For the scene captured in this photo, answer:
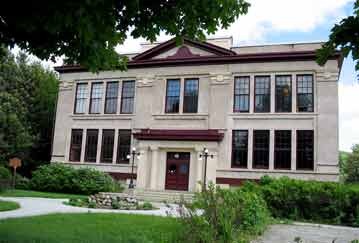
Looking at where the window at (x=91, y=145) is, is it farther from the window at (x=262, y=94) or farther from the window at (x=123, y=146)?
the window at (x=262, y=94)

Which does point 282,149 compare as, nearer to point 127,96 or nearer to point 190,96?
point 190,96

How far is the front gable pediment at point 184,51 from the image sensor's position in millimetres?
27812

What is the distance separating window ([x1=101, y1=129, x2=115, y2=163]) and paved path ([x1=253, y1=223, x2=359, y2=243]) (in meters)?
18.1

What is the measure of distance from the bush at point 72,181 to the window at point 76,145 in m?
Result: 2.89

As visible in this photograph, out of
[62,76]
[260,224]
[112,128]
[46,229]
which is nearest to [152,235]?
[46,229]

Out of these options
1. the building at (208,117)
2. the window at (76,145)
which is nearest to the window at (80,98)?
the building at (208,117)

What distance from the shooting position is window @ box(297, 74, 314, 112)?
25.3 meters

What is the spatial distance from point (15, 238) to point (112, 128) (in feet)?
72.1

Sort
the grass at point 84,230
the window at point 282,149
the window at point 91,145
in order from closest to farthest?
the grass at point 84,230
the window at point 282,149
the window at point 91,145

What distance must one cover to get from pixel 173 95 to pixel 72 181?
382 inches

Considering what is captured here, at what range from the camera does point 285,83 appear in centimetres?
2611

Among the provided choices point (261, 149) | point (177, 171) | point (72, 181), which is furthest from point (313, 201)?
point (72, 181)

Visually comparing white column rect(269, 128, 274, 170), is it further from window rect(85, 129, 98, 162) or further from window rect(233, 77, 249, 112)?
window rect(85, 129, 98, 162)

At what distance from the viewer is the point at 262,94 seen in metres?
26.5
